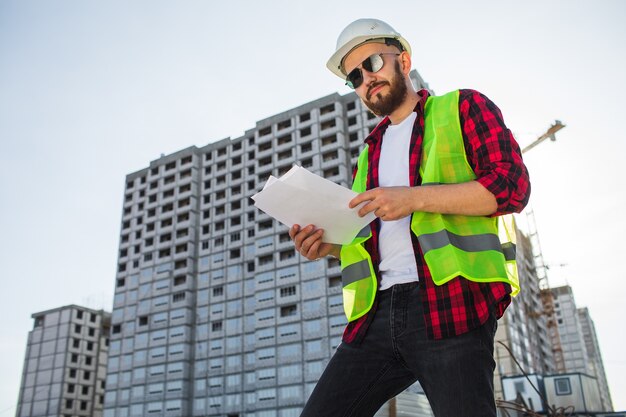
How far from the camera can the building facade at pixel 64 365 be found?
3428 inches

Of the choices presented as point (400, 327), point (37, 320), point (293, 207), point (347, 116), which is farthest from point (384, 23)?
point (37, 320)

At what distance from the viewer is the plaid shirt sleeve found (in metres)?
2.04

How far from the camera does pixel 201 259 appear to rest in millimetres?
73875

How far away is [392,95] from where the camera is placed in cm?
261

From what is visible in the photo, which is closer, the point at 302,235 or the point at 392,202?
the point at 392,202

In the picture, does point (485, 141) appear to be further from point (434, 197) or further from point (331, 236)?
point (331, 236)

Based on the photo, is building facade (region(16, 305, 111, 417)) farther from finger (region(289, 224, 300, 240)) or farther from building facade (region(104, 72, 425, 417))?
finger (region(289, 224, 300, 240))

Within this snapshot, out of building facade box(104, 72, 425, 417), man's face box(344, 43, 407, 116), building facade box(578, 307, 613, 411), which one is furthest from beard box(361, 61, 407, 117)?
building facade box(578, 307, 613, 411)

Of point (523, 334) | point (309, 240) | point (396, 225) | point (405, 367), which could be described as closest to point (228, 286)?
point (523, 334)

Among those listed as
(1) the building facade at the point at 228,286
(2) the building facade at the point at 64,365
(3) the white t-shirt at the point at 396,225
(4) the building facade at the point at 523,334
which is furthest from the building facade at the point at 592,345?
(3) the white t-shirt at the point at 396,225

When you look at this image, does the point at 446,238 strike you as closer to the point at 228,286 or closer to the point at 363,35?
→ the point at 363,35

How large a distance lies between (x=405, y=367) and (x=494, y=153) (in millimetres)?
911

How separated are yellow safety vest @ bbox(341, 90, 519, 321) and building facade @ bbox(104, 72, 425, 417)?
5648 centimetres

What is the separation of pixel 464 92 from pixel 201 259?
73631 millimetres
